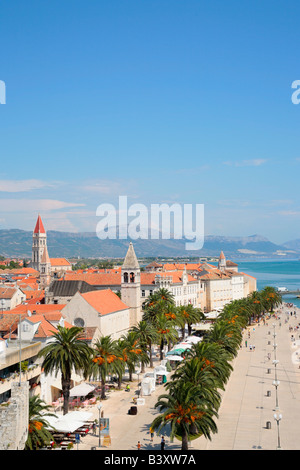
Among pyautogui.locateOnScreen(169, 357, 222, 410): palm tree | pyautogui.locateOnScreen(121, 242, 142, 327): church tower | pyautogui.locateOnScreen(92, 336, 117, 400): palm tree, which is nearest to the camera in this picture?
pyautogui.locateOnScreen(169, 357, 222, 410): palm tree

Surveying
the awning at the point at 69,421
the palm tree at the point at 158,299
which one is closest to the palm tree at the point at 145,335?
the awning at the point at 69,421

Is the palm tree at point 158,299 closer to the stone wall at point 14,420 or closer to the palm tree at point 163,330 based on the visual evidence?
the palm tree at point 163,330

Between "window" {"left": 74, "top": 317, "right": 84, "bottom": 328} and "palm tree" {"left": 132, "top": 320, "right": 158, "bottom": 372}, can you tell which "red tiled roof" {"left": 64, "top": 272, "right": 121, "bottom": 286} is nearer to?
"window" {"left": 74, "top": 317, "right": 84, "bottom": 328}

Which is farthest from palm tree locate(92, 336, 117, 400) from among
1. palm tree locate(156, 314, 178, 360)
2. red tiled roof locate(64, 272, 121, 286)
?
red tiled roof locate(64, 272, 121, 286)

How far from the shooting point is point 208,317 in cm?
11200

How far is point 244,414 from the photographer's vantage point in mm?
44938

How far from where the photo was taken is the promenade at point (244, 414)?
36562mm

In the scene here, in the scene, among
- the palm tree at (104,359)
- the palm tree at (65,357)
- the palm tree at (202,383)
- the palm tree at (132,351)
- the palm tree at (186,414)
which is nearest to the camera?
the palm tree at (186,414)

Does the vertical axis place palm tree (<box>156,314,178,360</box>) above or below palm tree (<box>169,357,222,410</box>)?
below

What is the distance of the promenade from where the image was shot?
1439 inches

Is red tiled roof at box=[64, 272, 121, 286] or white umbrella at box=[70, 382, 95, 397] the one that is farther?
red tiled roof at box=[64, 272, 121, 286]
